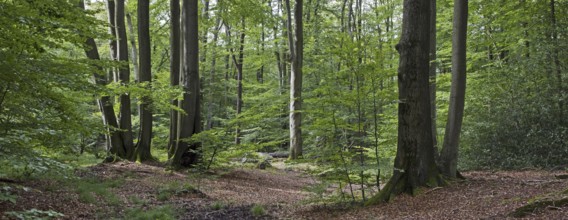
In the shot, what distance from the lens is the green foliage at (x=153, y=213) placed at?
6.10 m

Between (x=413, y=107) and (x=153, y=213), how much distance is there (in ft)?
15.5

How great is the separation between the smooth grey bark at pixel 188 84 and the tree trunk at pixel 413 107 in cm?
611

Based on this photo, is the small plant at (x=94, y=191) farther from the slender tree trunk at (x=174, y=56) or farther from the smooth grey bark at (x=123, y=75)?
the smooth grey bark at (x=123, y=75)

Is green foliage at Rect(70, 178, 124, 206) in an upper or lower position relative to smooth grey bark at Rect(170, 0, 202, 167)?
lower

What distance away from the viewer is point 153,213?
6.30 m

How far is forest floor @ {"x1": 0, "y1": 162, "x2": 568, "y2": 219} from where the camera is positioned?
5422 mm

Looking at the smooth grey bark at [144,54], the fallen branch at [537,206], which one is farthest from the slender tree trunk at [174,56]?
the fallen branch at [537,206]

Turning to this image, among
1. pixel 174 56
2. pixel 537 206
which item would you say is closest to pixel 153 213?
pixel 537 206

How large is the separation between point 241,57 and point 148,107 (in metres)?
13.9

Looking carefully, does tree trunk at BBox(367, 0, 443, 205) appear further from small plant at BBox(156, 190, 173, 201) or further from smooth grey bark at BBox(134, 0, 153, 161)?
smooth grey bark at BBox(134, 0, 153, 161)

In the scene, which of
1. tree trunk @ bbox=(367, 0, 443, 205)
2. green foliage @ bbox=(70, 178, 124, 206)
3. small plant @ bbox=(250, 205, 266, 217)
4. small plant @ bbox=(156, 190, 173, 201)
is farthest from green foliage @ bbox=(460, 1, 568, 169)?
green foliage @ bbox=(70, 178, 124, 206)

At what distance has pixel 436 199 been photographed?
627 centimetres

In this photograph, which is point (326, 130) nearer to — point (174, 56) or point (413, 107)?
point (413, 107)

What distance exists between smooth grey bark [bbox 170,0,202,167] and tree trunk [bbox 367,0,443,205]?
6.11m
